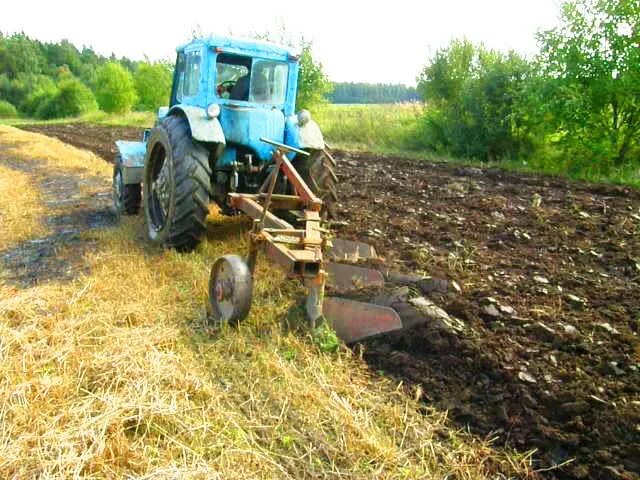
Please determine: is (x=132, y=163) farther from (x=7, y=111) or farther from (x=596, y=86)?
(x=7, y=111)

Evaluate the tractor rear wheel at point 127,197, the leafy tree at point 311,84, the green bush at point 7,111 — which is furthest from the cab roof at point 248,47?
the green bush at point 7,111

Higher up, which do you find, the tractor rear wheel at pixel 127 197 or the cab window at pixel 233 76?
the cab window at pixel 233 76

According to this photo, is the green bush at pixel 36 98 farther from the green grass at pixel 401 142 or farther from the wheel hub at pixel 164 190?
the wheel hub at pixel 164 190

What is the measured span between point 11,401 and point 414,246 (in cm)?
361

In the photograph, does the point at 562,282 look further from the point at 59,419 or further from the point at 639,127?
the point at 639,127

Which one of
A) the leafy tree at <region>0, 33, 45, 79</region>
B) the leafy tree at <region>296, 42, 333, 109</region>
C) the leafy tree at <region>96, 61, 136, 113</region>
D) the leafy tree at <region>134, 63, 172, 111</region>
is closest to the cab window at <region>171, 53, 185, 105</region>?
the leafy tree at <region>296, 42, 333, 109</region>

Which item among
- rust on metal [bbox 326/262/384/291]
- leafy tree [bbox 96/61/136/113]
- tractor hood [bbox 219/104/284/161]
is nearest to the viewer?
rust on metal [bbox 326/262/384/291]

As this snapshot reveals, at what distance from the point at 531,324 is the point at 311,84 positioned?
17.8 metres

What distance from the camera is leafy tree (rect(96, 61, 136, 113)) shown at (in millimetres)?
38406

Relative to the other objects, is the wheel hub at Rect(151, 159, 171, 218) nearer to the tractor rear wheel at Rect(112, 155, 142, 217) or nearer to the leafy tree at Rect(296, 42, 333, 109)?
the tractor rear wheel at Rect(112, 155, 142, 217)

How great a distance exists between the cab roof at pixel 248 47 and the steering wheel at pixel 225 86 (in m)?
0.45

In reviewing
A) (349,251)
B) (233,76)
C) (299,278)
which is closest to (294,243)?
(299,278)

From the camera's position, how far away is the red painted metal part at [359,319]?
3656 mm

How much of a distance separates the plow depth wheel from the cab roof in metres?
2.21
